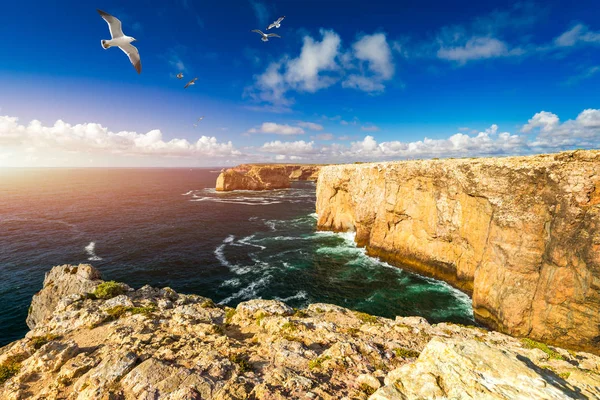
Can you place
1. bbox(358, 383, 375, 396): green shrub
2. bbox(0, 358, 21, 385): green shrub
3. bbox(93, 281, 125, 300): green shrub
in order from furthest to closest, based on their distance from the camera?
bbox(93, 281, 125, 300): green shrub, bbox(0, 358, 21, 385): green shrub, bbox(358, 383, 375, 396): green shrub

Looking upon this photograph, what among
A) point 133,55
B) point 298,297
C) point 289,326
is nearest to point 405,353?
point 289,326

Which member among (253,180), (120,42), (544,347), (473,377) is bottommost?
(544,347)

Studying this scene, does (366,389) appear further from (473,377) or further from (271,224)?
(271,224)

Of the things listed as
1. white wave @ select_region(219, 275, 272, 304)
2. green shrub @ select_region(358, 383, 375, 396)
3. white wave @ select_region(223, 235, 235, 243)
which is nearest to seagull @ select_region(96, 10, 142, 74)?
green shrub @ select_region(358, 383, 375, 396)

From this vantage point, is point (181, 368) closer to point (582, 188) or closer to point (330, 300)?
point (330, 300)

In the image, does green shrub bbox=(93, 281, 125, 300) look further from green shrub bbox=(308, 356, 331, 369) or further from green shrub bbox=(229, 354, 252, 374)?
green shrub bbox=(308, 356, 331, 369)

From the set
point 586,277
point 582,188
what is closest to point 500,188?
point 582,188

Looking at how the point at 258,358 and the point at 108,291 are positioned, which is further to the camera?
the point at 108,291
